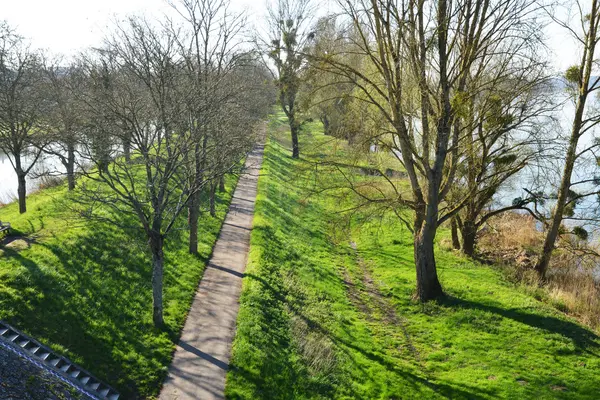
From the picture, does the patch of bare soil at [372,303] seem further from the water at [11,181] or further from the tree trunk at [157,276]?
the water at [11,181]

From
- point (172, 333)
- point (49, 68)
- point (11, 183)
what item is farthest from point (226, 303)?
point (11, 183)

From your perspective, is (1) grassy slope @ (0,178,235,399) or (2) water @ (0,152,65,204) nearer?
(1) grassy slope @ (0,178,235,399)

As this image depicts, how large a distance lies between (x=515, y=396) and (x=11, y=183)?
39114 mm

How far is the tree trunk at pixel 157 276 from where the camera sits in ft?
46.4

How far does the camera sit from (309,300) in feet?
58.0

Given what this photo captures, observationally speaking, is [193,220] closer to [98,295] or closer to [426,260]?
[98,295]

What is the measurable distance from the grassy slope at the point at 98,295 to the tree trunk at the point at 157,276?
0.37m

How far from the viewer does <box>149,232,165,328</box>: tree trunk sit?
46.4ft

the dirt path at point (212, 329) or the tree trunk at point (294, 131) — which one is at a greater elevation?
the tree trunk at point (294, 131)

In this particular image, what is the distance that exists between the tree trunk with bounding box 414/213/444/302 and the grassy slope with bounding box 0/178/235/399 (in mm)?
8795

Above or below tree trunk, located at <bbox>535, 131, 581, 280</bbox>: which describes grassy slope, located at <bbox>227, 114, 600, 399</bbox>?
below

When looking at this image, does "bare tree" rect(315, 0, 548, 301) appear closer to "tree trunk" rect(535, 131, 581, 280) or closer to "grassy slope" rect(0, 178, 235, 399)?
"tree trunk" rect(535, 131, 581, 280)

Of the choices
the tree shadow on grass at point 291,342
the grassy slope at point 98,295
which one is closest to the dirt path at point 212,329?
the grassy slope at point 98,295

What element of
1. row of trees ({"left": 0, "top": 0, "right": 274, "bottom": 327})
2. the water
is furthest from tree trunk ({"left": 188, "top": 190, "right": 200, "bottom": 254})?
the water
